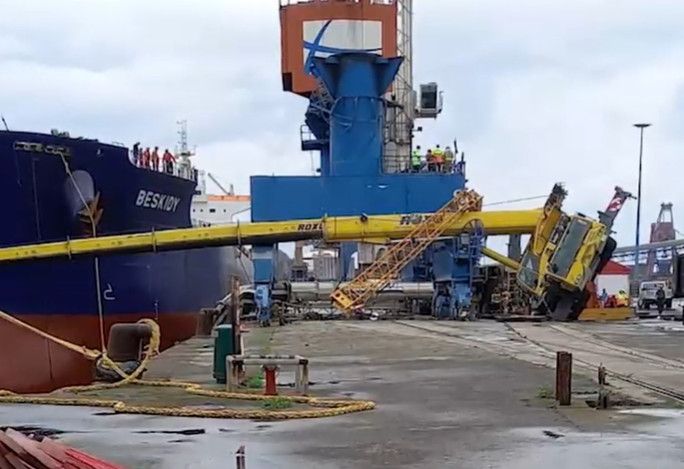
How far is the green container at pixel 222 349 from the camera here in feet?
39.5

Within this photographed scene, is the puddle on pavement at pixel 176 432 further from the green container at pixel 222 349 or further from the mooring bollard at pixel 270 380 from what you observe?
the green container at pixel 222 349

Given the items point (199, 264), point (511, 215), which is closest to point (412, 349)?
point (511, 215)

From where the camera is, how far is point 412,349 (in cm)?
1700

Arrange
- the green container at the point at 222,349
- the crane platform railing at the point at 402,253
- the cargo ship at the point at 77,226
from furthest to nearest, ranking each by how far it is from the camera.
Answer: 1. the crane platform railing at the point at 402,253
2. the cargo ship at the point at 77,226
3. the green container at the point at 222,349

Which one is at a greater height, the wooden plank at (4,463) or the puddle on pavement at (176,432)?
the wooden plank at (4,463)

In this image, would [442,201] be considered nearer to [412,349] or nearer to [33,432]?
[412,349]

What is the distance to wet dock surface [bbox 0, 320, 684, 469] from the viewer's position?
6.73 metres

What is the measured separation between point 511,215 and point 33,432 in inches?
867

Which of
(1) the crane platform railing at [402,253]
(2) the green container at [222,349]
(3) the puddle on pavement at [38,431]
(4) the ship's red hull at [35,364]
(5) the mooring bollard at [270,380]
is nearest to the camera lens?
(3) the puddle on pavement at [38,431]

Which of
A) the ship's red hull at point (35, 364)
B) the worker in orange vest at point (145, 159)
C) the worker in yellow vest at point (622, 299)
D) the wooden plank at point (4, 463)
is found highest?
the worker in orange vest at point (145, 159)

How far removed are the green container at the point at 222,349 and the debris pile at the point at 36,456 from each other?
7288 mm

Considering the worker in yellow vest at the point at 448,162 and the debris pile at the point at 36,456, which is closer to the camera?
the debris pile at the point at 36,456

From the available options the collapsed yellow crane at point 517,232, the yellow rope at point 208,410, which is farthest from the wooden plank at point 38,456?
the collapsed yellow crane at point 517,232

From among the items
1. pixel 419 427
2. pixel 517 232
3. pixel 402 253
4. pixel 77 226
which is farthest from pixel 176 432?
pixel 517 232
